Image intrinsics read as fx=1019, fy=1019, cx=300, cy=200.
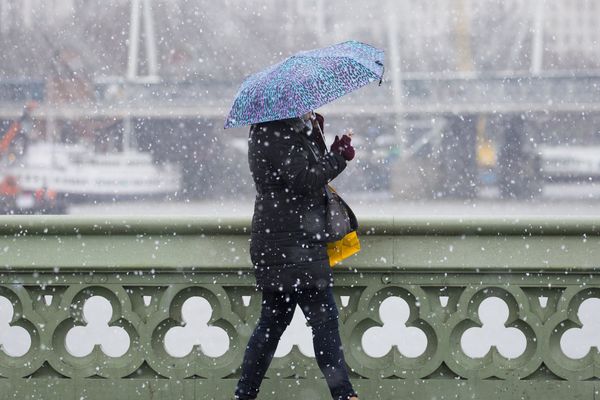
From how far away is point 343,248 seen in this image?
2727mm

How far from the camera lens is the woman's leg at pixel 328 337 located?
267 cm

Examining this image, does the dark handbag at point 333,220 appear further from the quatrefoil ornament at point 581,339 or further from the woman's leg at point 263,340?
the quatrefoil ornament at point 581,339

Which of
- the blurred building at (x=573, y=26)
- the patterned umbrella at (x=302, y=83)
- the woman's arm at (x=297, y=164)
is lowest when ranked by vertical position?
the woman's arm at (x=297, y=164)

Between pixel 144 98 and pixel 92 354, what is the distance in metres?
40.6

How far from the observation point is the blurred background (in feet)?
135

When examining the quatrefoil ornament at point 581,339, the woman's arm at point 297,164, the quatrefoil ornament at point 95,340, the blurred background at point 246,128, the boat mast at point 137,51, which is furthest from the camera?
the boat mast at point 137,51

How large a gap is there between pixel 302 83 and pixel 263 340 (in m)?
0.69

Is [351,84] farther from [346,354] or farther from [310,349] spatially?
[310,349]

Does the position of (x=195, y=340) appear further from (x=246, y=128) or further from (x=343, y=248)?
(x=246, y=128)

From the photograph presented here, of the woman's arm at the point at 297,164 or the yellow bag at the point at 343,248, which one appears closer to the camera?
the woman's arm at the point at 297,164

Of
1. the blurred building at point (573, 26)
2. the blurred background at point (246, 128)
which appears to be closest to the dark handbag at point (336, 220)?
the blurred background at point (246, 128)

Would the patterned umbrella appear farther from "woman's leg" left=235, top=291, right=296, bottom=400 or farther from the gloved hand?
"woman's leg" left=235, top=291, right=296, bottom=400

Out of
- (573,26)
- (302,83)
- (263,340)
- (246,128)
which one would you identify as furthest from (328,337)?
(573,26)

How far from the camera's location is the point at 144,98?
4284 centimetres
